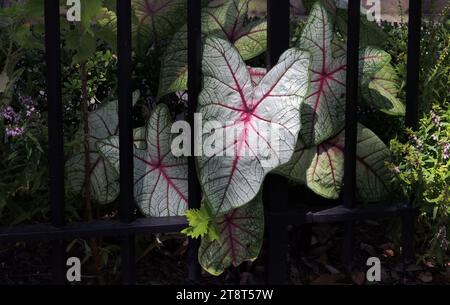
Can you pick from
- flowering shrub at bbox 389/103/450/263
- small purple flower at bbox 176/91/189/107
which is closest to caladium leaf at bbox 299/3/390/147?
flowering shrub at bbox 389/103/450/263

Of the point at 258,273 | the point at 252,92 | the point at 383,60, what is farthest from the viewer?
the point at 258,273

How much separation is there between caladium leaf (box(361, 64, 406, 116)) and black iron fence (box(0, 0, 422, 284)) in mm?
48

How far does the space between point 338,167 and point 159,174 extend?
0.57m

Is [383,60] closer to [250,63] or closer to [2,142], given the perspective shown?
[250,63]

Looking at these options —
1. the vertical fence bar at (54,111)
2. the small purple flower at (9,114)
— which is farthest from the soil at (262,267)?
the small purple flower at (9,114)

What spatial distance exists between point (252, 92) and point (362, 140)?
1.51 feet

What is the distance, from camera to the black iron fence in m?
2.27

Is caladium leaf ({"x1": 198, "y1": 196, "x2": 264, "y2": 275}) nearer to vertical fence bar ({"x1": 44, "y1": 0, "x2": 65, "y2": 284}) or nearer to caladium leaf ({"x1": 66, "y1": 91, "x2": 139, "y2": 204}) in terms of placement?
caladium leaf ({"x1": 66, "y1": 91, "x2": 139, "y2": 204})

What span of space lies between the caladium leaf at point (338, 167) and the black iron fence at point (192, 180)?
43 millimetres

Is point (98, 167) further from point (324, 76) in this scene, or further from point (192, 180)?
point (324, 76)

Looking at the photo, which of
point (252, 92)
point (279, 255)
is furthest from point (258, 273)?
point (252, 92)

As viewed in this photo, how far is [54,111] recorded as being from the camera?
2.26 metres

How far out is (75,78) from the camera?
2725mm

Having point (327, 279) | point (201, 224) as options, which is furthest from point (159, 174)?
point (327, 279)
